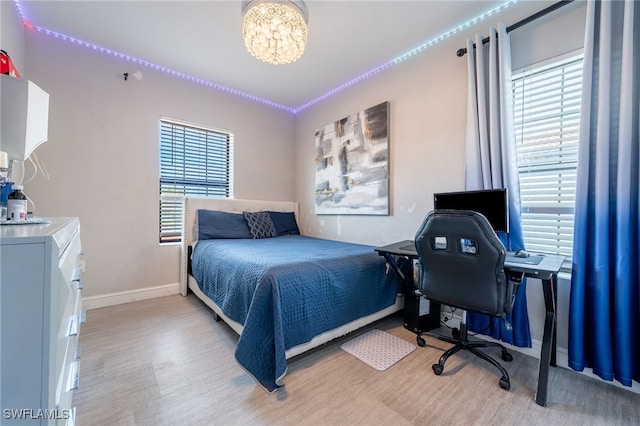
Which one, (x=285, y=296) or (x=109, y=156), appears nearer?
(x=285, y=296)

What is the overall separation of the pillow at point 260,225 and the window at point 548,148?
2.71 m

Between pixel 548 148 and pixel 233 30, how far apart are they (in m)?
2.79

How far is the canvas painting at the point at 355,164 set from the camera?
2916 mm

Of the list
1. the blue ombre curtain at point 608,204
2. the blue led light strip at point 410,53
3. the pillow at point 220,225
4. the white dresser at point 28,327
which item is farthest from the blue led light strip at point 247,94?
the white dresser at point 28,327

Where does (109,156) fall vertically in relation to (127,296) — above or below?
above

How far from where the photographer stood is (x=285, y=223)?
3799mm

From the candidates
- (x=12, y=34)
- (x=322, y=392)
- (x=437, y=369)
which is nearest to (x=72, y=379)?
(x=322, y=392)

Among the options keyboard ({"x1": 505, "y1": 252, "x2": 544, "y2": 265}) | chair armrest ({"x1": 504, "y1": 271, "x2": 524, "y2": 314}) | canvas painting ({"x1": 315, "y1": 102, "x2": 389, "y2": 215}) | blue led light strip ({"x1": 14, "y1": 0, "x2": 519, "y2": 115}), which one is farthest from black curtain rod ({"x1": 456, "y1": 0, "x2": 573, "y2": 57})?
chair armrest ({"x1": 504, "y1": 271, "x2": 524, "y2": 314})

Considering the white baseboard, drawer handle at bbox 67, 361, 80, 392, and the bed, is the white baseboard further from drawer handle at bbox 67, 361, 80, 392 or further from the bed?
drawer handle at bbox 67, 361, 80, 392

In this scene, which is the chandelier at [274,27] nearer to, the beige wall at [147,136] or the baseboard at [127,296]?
the beige wall at [147,136]

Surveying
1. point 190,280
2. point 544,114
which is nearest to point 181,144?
point 190,280

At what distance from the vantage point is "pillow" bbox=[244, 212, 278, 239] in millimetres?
3342

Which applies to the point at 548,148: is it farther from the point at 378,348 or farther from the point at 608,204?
the point at 378,348

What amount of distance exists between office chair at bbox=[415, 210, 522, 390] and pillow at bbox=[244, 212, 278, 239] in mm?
2164
